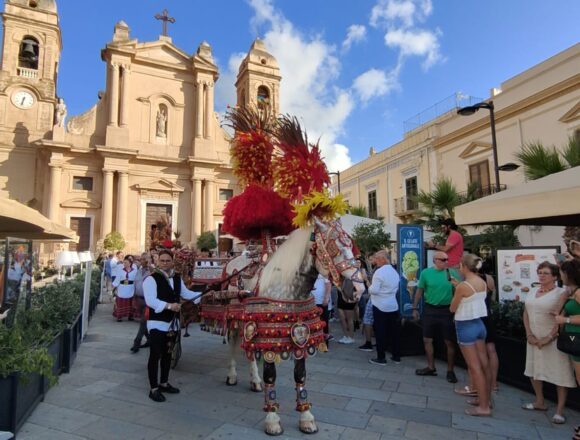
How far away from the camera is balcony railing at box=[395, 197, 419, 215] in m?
23.9

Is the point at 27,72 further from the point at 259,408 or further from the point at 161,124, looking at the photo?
the point at 259,408

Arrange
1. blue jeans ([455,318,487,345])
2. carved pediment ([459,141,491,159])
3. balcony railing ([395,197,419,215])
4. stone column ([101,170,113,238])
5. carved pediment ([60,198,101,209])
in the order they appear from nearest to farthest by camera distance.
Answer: blue jeans ([455,318,487,345]) → carved pediment ([459,141,491,159]) → carved pediment ([60,198,101,209]) → balcony railing ([395,197,419,215]) → stone column ([101,170,113,238])

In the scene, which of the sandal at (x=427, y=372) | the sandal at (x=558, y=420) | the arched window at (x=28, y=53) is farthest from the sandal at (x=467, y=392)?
the arched window at (x=28, y=53)

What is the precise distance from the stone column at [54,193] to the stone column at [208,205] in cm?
909

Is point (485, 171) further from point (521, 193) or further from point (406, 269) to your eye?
point (521, 193)

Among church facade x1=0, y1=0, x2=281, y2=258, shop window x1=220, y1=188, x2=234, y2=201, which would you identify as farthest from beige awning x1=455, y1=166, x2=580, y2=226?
shop window x1=220, y1=188, x2=234, y2=201

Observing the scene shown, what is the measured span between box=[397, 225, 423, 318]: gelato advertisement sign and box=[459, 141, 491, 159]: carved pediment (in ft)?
45.9

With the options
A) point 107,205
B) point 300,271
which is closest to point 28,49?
point 107,205

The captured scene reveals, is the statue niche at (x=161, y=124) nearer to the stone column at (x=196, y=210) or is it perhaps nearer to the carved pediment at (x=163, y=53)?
the carved pediment at (x=163, y=53)

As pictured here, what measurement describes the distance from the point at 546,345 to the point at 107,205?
24.9 m

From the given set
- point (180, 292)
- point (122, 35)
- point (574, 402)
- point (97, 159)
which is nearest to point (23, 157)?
point (97, 159)

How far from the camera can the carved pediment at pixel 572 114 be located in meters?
15.2

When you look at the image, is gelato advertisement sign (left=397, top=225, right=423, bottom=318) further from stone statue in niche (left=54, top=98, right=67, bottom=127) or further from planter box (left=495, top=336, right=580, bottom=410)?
stone statue in niche (left=54, top=98, right=67, bottom=127)

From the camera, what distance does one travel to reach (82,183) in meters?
24.8
